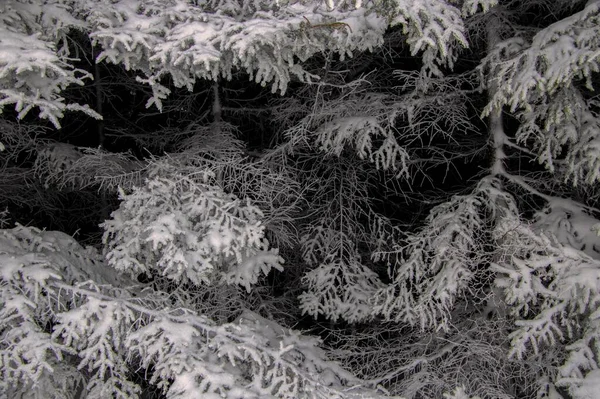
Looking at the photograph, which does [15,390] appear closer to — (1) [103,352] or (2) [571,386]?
(1) [103,352]

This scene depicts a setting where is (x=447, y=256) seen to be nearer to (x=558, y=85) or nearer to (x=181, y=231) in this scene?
(x=558, y=85)

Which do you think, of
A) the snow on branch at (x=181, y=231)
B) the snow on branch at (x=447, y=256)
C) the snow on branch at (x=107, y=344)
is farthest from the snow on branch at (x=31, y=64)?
the snow on branch at (x=447, y=256)

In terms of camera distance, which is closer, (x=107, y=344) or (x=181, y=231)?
(x=107, y=344)

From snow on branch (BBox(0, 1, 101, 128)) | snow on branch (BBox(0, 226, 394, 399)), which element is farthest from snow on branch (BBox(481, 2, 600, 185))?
snow on branch (BBox(0, 1, 101, 128))

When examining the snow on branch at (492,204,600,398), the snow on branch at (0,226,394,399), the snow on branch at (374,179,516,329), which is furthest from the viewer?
the snow on branch at (374,179,516,329)

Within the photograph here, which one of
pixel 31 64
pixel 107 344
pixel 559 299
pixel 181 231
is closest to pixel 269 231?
pixel 181 231

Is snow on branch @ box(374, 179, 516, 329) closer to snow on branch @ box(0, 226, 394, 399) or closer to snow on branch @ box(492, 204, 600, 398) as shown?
snow on branch @ box(492, 204, 600, 398)

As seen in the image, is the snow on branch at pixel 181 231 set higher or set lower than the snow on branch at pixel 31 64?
lower

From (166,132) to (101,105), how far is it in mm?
1214

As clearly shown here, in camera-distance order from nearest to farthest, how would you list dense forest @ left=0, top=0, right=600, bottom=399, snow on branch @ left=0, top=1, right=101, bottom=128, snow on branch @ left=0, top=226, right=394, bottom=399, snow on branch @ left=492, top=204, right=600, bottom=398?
1. snow on branch @ left=0, top=1, right=101, bottom=128
2. snow on branch @ left=0, top=226, right=394, bottom=399
3. dense forest @ left=0, top=0, right=600, bottom=399
4. snow on branch @ left=492, top=204, right=600, bottom=398

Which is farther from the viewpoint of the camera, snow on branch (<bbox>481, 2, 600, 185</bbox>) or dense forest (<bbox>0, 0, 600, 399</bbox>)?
snow on branch (<bbox>481, 2, 600, 185</bbox>)

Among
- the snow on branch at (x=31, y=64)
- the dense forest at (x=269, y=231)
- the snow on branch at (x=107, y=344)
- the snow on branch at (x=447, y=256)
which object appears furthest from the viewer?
the snow on branch at (x=447, y=256)

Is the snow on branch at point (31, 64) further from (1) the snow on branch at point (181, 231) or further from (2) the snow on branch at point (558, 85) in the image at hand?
(2) the snow on branch at point (558, 85)

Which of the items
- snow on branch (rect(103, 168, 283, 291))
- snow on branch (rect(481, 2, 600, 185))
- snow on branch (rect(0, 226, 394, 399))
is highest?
snow on branch (rect(481, 2, 600, 185))
